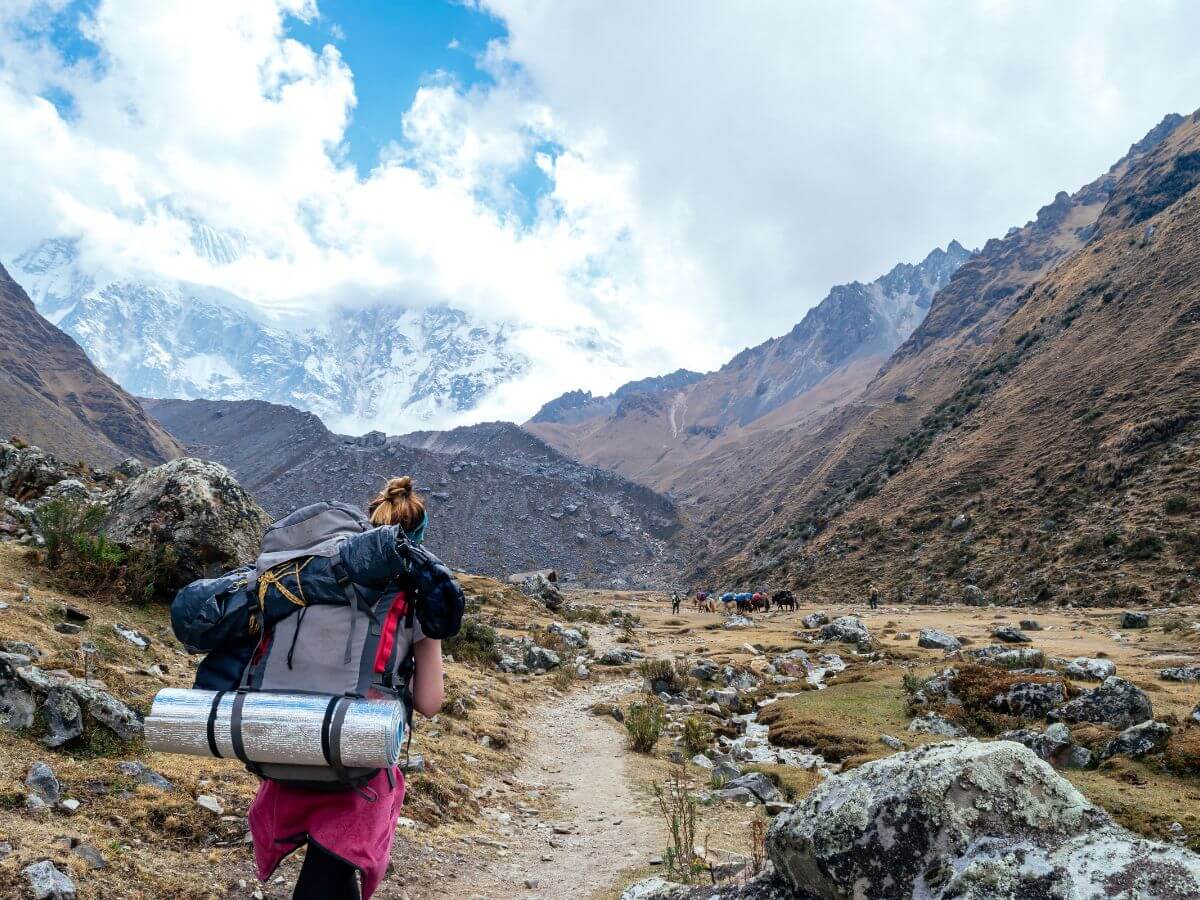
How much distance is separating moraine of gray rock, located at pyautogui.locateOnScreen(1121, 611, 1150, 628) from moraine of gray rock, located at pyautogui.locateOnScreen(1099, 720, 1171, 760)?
892 inches

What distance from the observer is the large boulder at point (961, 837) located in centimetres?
282

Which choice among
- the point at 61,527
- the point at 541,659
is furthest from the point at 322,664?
the point at 541,659

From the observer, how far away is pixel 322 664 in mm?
3135

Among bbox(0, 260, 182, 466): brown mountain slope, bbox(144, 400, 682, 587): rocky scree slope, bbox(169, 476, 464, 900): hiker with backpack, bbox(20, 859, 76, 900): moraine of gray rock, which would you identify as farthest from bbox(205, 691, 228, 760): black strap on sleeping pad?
bbox(0, 260, 182, 466): brown mountain slope

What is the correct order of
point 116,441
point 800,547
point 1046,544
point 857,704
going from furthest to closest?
point 116,441 < point 800,547 < point 1046,544 < point 857,704

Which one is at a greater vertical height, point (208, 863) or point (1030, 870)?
point (1030, 870)

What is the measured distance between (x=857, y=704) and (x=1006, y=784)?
13.9m

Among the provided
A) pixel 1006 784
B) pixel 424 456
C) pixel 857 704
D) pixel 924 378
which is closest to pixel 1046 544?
pixel 857 704

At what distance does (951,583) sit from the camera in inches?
1896

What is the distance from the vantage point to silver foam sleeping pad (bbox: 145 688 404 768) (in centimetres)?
288

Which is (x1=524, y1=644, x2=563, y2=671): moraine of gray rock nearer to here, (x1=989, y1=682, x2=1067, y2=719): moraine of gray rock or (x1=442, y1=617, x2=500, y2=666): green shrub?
(x1=442, y1=617, x2=500, y2=666): green shrub

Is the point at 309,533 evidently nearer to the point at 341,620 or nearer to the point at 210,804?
the point at 341,620

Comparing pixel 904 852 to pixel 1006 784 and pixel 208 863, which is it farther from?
pixel 208 863

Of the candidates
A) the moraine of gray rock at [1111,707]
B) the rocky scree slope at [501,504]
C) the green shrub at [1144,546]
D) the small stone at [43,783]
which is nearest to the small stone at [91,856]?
the small stone at [43,783]
